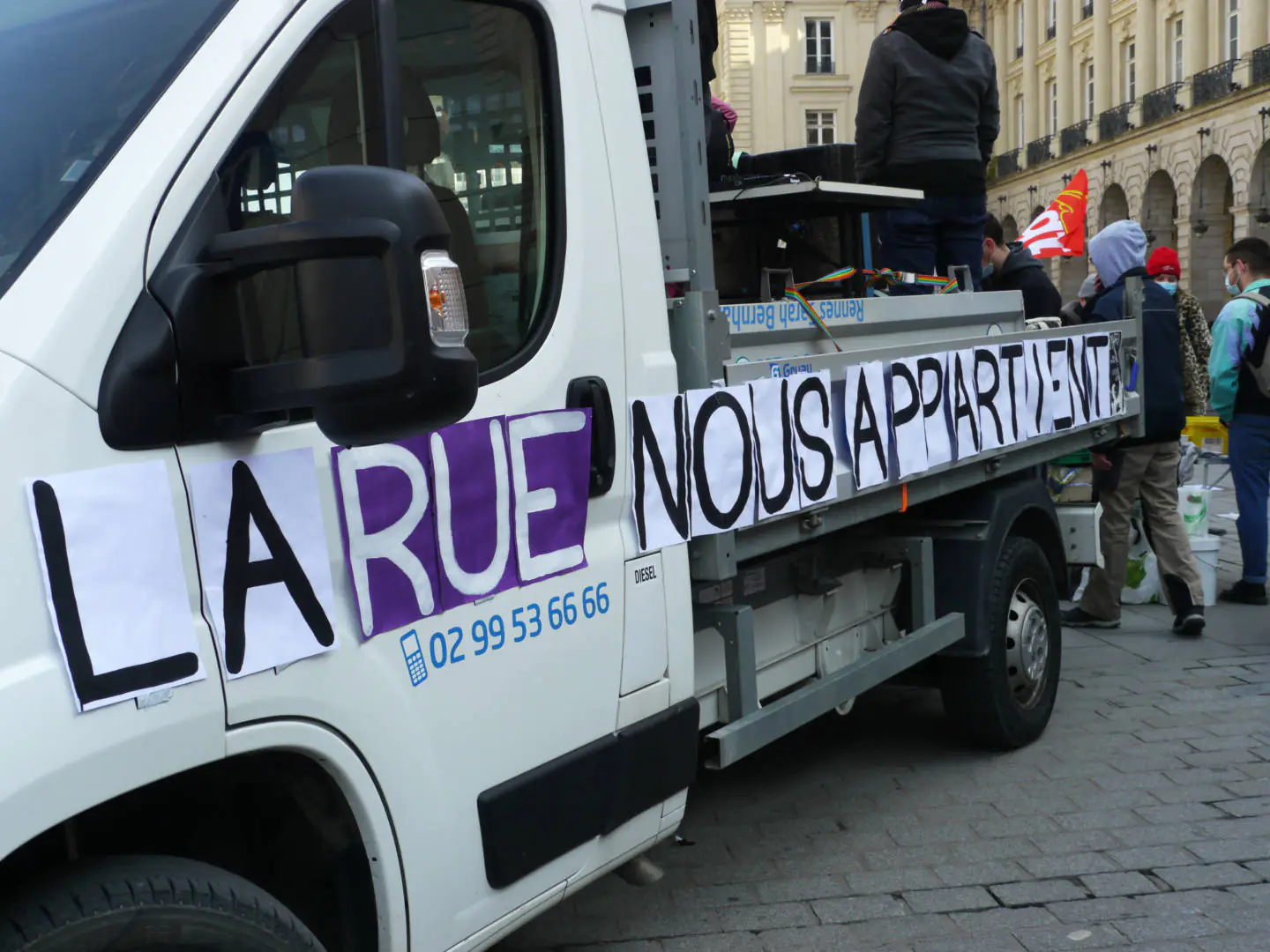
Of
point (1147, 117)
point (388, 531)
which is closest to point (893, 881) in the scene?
point (388, 531)

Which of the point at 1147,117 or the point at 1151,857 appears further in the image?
the point at 1147,117

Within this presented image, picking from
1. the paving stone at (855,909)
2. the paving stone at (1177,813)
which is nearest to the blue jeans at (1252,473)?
the paving stone at (1177,813)

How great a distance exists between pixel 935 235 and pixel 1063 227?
4.10m

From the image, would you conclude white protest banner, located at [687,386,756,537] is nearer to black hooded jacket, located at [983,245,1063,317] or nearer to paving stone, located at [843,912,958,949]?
paving stone, located at [843,912,958,949]

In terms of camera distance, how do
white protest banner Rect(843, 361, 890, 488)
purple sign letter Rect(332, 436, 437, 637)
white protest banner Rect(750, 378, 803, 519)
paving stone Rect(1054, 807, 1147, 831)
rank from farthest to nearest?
paving stone Rect(1054, 807, 1147, 831) → white protest banner Rect(843, 361, 890, 488) → white protest banner Rect(750, 378, 803, 519) → purple sign letter Rect(332, 436, 437, 637)

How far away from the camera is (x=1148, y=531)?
778 cm

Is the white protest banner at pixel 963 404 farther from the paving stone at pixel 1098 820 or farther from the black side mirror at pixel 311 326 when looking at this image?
the black side mirror at pixel 311 326

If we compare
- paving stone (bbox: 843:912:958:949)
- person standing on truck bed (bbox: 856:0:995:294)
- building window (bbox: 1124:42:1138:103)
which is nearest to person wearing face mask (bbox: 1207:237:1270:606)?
person standing on truck bed (bbox: 856:0:995:294)

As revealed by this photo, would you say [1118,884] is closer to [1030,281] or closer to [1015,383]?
[1015,383]

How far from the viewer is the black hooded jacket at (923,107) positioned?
6770 millimetres

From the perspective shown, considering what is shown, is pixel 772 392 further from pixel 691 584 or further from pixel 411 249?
pixel 411 249

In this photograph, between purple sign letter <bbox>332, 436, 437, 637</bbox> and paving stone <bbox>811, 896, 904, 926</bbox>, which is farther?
paving stone <bbox>811, 896, 904, 926</bbox>

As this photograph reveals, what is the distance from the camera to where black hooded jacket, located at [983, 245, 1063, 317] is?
7820mm

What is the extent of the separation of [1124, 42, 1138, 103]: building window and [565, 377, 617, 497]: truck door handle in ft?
163
